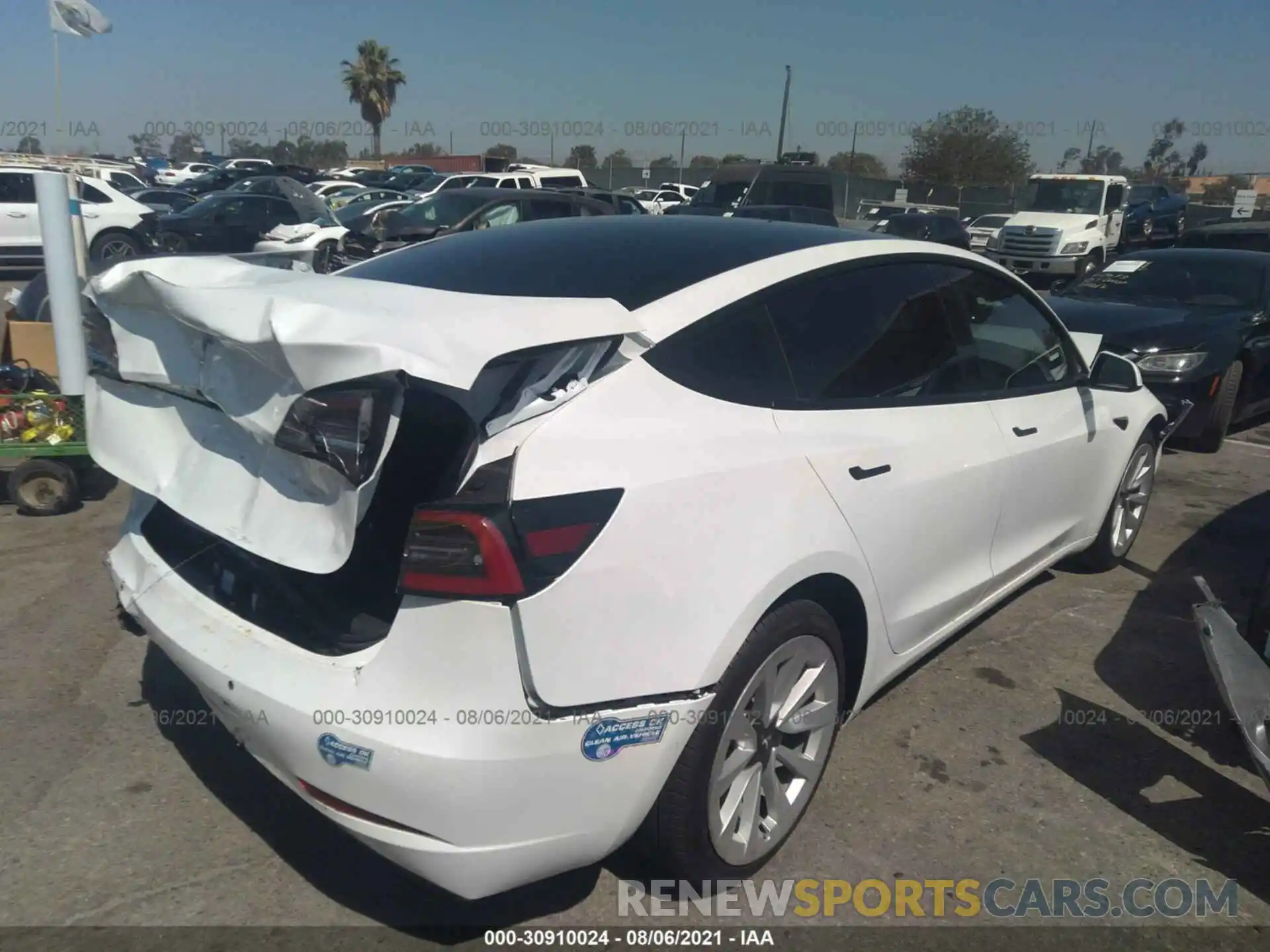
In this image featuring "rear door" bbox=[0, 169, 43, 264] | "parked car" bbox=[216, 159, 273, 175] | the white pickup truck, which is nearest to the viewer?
A: "rear door" bbox=[0, 169, 43, 264]

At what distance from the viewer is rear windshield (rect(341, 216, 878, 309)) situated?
2.77 meters

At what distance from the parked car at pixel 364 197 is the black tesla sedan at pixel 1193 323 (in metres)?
17.3

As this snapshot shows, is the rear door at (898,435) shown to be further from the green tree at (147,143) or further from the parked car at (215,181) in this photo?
the green tree at (147,143)

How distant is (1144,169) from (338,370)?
Answer: 90142 millimetres

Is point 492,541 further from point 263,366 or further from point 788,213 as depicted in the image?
point 788,213

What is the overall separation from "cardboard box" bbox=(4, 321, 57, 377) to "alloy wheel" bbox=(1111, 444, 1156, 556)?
6.24 m

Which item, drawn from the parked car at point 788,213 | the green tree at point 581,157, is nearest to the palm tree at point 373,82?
the green tree at point 581,157

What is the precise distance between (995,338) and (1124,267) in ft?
20.1

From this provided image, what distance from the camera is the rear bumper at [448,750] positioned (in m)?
2.02

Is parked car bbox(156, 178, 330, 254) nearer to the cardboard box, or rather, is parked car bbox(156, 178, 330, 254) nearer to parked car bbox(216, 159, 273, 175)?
the cardboard box

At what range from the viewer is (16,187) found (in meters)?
15.5

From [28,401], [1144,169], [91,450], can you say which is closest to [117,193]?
[28,401]

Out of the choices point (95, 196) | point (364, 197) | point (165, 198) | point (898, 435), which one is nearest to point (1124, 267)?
point (898, 435)

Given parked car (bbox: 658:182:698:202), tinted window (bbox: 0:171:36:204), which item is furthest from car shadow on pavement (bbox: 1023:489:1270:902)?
parked car (bbox: 658:182:698:202)
